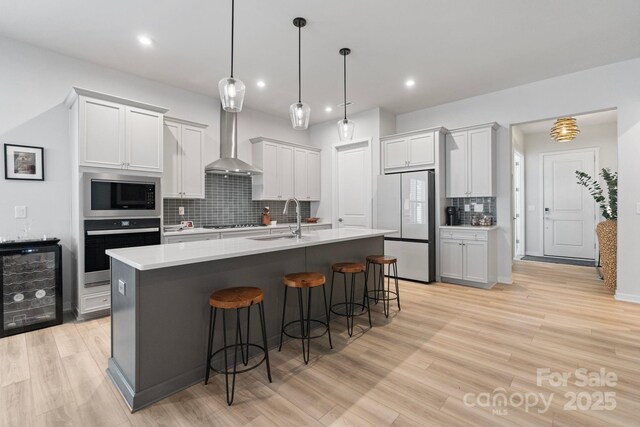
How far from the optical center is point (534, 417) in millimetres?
1788

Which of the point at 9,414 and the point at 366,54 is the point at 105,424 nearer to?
the point at 9,414

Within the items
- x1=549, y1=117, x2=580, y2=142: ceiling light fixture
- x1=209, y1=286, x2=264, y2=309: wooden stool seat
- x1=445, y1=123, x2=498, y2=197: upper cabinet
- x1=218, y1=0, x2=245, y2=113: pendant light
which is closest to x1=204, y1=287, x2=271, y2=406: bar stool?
x1=209, y1=286, x2=264, y2=309: wooden stool seat

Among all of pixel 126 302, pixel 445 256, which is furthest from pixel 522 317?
pixel 126 302

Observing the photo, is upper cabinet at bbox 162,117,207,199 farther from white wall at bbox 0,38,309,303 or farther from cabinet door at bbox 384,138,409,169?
cabinet door at bbox 384,138,409,169

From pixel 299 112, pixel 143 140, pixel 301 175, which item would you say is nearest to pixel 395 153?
pixel 301 175

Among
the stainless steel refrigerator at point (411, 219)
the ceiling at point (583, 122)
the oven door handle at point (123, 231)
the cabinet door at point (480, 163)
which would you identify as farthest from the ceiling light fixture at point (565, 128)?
the oven door handle at point (123, 231)

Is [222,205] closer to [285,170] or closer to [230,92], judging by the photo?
[285,170]

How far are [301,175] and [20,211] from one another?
3.98 metres

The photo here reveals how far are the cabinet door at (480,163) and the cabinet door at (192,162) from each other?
4106 mm

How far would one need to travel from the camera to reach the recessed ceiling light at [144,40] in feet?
10.5

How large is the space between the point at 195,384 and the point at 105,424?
53cm

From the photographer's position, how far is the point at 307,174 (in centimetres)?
612

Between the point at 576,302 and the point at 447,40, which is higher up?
the point at 447,40

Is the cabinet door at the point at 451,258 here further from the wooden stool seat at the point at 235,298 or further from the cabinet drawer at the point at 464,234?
the wooden stool seat at the point at 235,298
